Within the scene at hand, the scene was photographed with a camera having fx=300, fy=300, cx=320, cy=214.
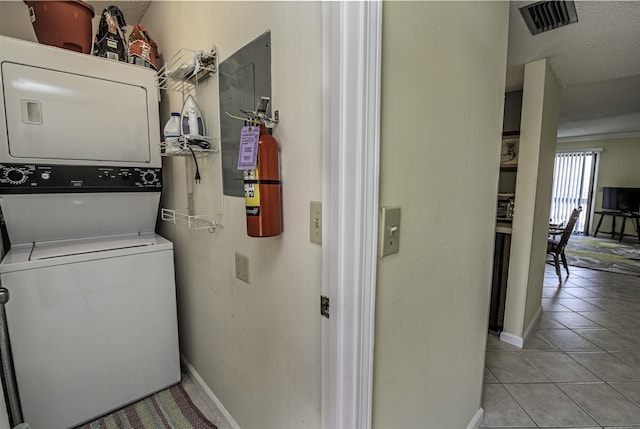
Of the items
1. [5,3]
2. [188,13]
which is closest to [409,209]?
[188,13]

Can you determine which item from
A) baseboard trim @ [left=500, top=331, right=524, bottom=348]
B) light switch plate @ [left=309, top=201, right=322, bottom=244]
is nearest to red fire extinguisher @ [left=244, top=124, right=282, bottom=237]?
light switch plate @ [left=309, top=201, right=322, bottom=244]

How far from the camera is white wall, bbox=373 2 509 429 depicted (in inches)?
32.6

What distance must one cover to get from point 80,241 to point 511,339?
3191 mm

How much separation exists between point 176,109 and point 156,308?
118 cm

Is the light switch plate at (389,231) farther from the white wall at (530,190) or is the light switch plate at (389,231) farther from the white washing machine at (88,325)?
the white wall at (530,190)

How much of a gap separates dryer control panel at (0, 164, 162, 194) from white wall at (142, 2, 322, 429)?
0.63 ft

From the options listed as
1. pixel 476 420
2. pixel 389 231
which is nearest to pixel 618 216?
pixel 476 420

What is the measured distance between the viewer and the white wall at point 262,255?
2.99 feet

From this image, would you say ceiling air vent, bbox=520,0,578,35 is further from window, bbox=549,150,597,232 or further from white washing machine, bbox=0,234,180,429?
window, bbox=549,150,597,232

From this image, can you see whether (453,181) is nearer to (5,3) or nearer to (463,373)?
(463,373)

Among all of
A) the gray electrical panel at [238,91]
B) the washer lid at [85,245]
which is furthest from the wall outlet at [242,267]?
the washer lid at [85,245]

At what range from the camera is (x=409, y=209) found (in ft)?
2.93

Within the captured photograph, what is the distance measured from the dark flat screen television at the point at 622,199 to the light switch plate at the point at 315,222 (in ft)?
28.7

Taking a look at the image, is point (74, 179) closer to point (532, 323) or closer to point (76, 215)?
point (76, 215)
